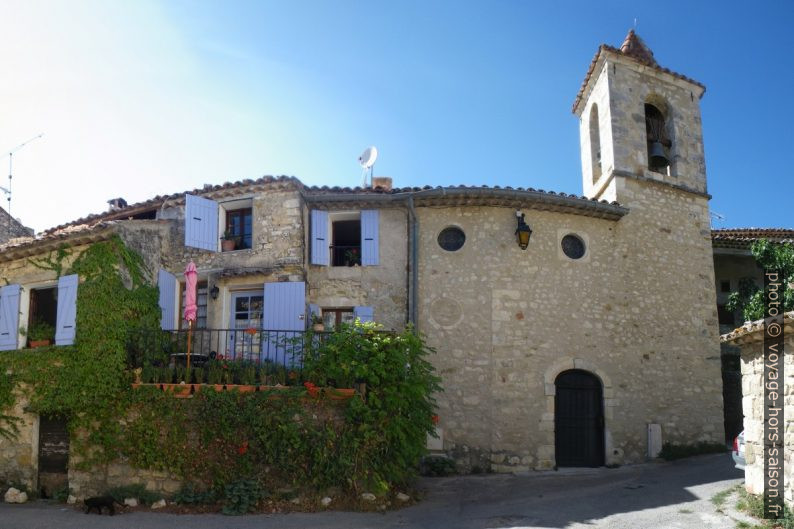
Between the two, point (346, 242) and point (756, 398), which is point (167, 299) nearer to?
point (346, 242)

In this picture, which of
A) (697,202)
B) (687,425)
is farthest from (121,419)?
(697,202)

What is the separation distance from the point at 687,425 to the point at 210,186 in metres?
11.7

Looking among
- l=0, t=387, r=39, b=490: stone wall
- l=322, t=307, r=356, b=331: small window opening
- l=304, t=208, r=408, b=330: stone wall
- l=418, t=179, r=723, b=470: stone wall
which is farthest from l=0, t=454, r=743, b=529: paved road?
l=322, t=307, r=356, b=331: small window opening

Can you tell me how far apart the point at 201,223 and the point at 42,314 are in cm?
379

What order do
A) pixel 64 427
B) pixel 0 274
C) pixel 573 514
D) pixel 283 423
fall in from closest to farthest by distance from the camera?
pixel 573 514 < pixel 283 423 < pixel 64 427 < pixel 0 274

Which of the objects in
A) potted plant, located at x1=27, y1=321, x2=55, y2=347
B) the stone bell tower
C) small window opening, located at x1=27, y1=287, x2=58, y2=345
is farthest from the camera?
the stone bell tower

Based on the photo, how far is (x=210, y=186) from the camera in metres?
13.8

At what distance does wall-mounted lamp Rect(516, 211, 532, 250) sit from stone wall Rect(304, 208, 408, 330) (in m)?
2.41

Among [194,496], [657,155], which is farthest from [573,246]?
[194,496]

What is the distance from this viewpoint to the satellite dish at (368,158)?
52.0 feet

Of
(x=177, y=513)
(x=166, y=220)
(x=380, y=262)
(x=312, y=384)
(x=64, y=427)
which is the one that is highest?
(x=166, y=220)

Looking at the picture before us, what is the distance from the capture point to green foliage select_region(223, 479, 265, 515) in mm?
9688

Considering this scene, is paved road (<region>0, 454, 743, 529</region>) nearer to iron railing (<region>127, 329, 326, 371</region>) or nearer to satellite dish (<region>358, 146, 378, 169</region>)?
iron railing (<region>127, 329, 326, 371</region>)

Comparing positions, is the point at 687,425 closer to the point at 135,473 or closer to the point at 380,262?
the point at 380,262
